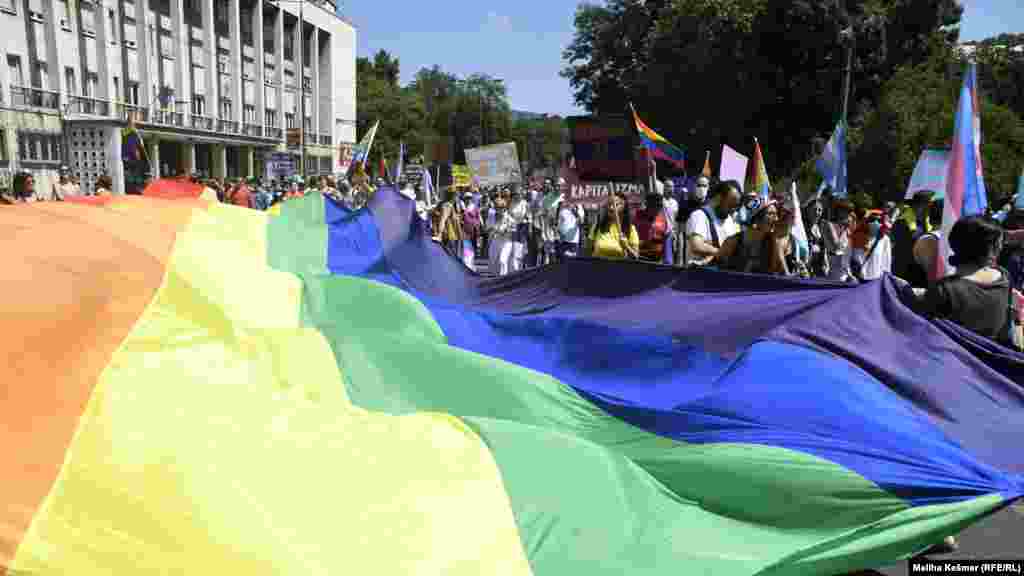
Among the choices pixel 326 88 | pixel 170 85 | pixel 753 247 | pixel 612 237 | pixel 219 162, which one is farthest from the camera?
pixel 326 88

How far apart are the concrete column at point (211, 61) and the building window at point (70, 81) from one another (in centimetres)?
1435

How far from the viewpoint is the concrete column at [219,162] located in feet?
177

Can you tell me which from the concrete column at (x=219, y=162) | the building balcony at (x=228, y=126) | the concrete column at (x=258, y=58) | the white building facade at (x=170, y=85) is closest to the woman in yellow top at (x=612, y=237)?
the white building facade at (x=170, y=85)

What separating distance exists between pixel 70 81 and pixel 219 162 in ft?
51.5

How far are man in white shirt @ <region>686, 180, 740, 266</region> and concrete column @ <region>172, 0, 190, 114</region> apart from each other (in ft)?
160

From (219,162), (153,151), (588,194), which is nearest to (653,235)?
(588,194)

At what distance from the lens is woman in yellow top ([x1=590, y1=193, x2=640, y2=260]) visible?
980cm

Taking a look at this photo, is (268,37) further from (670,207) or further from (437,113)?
(670,207)

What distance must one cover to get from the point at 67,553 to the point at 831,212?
1061 cm

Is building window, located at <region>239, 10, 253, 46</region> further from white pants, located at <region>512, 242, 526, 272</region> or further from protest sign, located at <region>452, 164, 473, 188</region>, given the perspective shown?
white pants, located at <region>512, 242, 526, 272</region>

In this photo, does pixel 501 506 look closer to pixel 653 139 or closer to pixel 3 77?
pixel 653 139

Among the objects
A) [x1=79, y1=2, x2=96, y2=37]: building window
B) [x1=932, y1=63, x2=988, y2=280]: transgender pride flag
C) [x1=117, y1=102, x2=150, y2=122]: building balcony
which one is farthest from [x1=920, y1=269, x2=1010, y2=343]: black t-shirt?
[x1=79, y1=2, x2=96, y2=37]: building window

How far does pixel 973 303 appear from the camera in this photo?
4219mm

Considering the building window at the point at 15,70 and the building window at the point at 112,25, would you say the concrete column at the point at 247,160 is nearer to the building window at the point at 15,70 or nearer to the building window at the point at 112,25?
the building window at the point at 112,25
